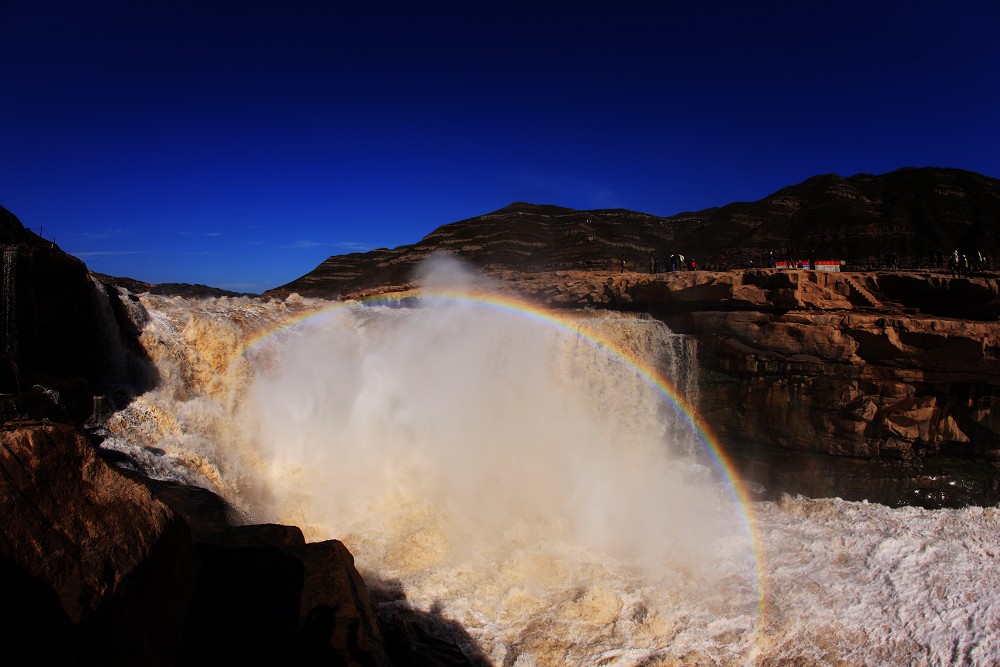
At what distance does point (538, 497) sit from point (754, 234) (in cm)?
3814

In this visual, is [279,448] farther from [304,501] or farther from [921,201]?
[921,201]

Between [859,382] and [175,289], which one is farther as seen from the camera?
[175,289]

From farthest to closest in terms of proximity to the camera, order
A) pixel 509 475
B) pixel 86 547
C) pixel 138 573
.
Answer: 1. pixel 509 475
2. pixel 138 573
3. pixel 86 547

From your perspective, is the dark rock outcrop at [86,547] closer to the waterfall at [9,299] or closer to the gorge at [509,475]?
the gorge at [509,475]

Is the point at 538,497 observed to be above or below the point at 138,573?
below

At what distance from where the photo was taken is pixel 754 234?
44.0 meters

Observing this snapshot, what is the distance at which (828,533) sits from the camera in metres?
13.5

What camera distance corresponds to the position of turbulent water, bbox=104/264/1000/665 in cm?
960

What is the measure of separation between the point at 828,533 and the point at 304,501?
1255 cm

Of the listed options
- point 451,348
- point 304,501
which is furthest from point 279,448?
point 451,348

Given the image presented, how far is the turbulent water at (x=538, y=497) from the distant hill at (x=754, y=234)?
889 inches

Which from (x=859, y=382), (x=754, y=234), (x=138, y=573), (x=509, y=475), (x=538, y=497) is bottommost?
(x=538, y=497)

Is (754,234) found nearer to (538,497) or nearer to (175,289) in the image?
(538,497)

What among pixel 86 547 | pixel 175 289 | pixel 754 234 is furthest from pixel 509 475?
pixel 754 234
